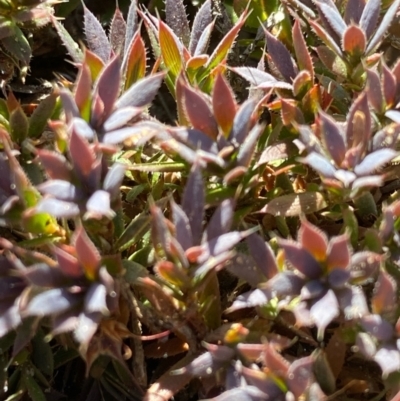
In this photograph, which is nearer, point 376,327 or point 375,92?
point 376,327

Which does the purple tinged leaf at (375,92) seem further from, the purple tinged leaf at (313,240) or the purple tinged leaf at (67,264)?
the purple tinged leaf at (67,264)

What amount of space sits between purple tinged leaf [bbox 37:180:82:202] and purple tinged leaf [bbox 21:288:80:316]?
12 centimetres

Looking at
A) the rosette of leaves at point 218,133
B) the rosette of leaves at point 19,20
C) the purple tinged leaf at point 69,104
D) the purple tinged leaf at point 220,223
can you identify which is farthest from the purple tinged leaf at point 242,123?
the rosette of leaves at point 19,20

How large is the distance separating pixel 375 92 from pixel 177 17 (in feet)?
1.37

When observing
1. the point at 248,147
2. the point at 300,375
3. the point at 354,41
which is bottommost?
the point at 300,375

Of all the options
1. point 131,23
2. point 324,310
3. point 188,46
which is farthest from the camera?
point 188,46

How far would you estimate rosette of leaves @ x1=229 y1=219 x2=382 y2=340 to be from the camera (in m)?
0.79

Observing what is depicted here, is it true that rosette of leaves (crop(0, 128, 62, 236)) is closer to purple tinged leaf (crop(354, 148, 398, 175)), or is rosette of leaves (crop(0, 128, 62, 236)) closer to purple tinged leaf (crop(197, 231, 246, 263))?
purple tinged leaf (crop(197, 231, 246, 263))

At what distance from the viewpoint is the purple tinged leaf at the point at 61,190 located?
2.66ft

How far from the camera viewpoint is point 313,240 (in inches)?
31.2

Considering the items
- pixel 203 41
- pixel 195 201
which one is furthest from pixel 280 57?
pixel 195 201

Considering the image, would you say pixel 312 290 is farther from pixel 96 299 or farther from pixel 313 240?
pixel 96 299

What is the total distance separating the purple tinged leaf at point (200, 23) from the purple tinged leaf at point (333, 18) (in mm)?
210

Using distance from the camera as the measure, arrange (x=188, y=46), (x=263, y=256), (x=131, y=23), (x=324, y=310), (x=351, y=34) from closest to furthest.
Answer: (x=324, y=310)
(x=263, y=256)
(x=351, y=34)
(x=131, y=23)
(x=188, y=46)
